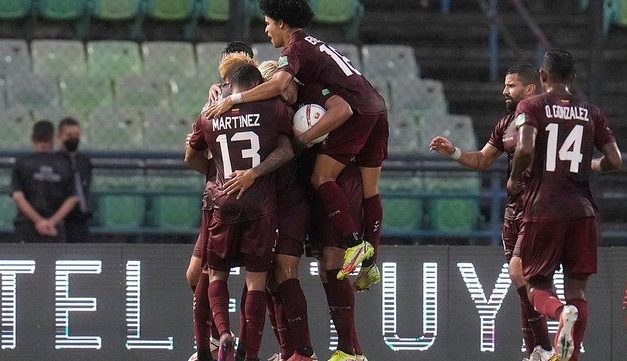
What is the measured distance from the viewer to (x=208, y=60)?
14.5 m

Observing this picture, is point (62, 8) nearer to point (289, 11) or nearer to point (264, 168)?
point (289, 11)

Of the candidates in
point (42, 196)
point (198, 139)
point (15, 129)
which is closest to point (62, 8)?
point (15, 129)

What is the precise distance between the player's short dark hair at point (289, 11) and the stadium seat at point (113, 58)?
5.22m

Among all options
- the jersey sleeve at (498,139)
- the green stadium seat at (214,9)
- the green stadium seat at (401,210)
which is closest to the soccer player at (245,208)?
the jersey sleeve at (498,139)

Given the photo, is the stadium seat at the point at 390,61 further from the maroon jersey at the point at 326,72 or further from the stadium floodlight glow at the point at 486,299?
the maroon jersey at the point at 326,72

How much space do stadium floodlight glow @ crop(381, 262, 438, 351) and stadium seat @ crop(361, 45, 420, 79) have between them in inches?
130

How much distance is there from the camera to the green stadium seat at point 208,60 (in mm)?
14383

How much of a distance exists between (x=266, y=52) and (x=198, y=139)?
4758 mm

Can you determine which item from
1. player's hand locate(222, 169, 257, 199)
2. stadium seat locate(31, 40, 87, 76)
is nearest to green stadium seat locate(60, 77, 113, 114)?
stadium seat locate(31, 40, 87, 76)

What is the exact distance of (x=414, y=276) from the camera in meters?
11.9

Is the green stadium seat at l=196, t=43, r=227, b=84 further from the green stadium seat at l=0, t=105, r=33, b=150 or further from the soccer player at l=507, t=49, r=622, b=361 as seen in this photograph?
the soccer player at l=507, t=49, r=622, b=361

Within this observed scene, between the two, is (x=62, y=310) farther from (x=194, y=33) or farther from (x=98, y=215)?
(x=194, y=33)

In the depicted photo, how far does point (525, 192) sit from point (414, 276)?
95.6 inches

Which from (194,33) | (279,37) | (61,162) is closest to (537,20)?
(194,33)
